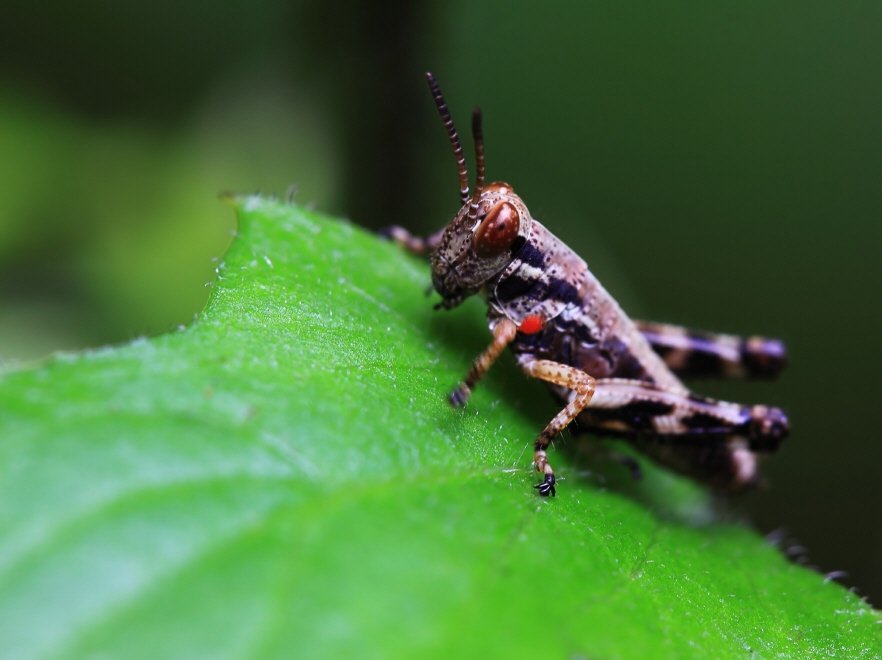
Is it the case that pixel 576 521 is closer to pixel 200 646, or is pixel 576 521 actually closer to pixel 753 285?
pixel 200 646

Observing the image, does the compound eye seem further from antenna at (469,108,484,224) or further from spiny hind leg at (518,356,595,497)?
spiny hind leg at (518,356,595,497)

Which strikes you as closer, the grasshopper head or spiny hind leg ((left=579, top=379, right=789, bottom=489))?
the grasshopper head

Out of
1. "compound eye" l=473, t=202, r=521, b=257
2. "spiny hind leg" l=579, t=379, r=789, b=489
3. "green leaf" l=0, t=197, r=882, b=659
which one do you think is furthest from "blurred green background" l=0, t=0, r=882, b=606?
"green leaf" l=0, t=197, r=882, b=659

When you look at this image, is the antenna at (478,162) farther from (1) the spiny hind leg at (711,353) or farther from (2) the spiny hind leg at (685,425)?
(1) the spiny hind leg at (711,353)

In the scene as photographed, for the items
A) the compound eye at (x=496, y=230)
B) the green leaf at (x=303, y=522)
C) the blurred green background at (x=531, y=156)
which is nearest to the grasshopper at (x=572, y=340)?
the compound eye at (x=496, y=230)

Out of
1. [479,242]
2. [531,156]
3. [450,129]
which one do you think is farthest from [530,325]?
[531,156]
